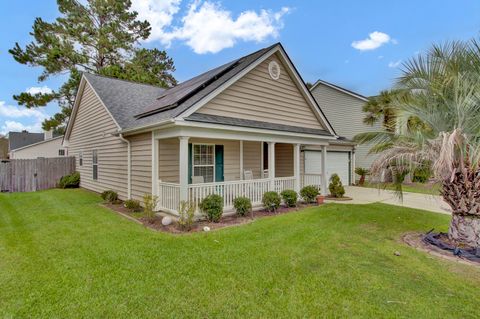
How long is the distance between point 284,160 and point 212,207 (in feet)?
23.5

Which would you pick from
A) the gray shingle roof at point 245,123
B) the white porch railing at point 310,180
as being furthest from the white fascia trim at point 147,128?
the white porch railing at point 310,180

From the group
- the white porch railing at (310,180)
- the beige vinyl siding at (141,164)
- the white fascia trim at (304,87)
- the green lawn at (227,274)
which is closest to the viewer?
the green lawn at (227,274)

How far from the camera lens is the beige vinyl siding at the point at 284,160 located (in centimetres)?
1331

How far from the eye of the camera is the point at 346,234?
6355mm

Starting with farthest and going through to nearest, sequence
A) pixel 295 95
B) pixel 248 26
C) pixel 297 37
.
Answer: pixel 248 26
pixel 297 37
pixel 295 95

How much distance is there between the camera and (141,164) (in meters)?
8.99

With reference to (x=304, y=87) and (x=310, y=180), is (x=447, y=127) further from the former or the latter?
(x=310, y=180)

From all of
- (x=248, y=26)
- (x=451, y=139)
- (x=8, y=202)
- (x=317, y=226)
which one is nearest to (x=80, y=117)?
(x=8, y=202)

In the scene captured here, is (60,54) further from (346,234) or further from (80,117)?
(346,234)

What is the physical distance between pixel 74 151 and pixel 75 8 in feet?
48.9

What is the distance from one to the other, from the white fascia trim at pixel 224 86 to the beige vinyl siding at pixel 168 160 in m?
1.99

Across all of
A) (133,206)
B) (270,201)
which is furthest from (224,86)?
(133,206)

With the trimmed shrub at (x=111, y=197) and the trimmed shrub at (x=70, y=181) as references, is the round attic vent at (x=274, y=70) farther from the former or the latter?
the trimmed shrub at (x=70, y=181)

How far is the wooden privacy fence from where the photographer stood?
42.1 ft
